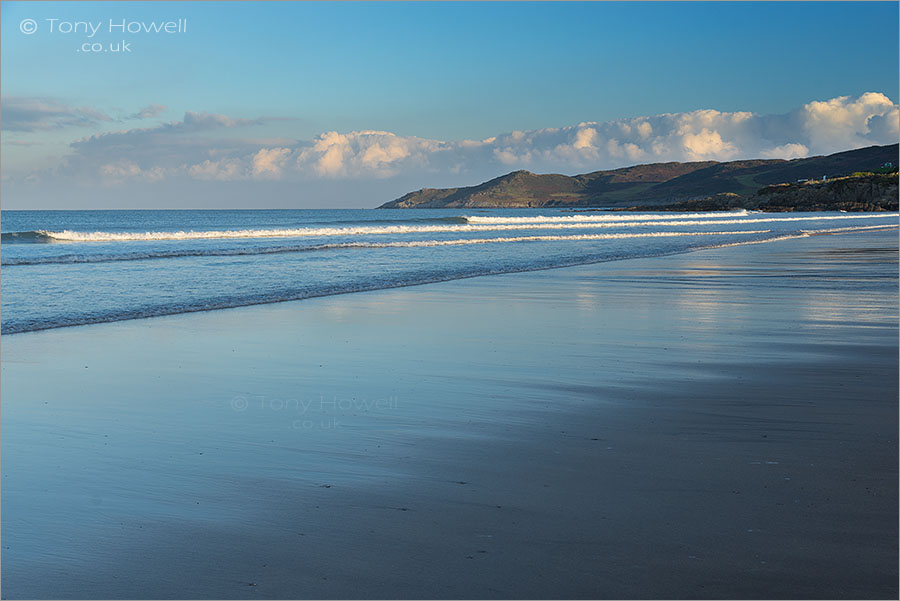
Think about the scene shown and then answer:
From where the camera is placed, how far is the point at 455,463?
15.1 ft

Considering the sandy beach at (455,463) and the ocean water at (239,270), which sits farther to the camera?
the ocean water at (239,270)

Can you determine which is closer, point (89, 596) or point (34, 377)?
point (89, 596)

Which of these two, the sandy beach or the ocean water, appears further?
the ocean water

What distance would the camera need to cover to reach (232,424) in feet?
18.3

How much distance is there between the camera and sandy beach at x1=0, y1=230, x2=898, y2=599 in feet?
10.6

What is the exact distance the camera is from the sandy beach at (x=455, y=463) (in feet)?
10.6

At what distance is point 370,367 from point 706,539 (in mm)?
4559

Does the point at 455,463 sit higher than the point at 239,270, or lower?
lower

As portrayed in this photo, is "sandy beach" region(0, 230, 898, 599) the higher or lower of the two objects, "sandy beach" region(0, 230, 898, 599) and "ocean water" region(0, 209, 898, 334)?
the lower

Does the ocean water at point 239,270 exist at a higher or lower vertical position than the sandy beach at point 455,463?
higher

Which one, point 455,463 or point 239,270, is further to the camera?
point 239,270

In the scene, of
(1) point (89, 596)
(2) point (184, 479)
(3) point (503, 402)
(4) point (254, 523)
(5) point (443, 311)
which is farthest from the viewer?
(5) point (443, 311)

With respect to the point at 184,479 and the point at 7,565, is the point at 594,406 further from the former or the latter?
the point at 7,565

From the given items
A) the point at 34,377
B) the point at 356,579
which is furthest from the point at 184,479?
the point at 34,377
